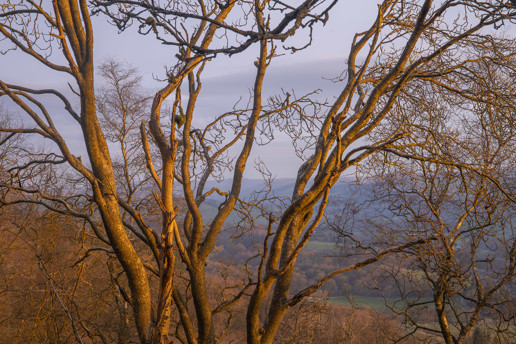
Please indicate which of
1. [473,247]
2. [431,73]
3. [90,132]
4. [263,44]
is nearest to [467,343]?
[473,247]

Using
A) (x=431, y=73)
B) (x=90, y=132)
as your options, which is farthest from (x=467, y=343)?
(x=90, y=132)

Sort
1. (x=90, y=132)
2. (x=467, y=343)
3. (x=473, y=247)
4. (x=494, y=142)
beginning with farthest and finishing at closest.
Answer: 1. (x=467, y=343)
2. (x=494, y=142)
3. (x=473, y=247)
4. (x=90, y=132)

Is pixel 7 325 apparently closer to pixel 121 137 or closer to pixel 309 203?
pixel 121 137

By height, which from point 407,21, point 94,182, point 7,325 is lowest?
point 7,325

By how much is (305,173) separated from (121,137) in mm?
7832

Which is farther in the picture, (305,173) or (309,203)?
(305,173)

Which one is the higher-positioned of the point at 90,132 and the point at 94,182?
the point at 90,132

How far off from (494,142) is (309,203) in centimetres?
687

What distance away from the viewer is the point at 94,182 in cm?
358

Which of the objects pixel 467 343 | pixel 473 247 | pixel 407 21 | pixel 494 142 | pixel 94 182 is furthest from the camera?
pixel 467 343

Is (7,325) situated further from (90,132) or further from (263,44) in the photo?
(263,44)

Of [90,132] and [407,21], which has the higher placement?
[407,21]

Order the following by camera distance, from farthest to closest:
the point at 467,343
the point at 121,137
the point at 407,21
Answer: the point at 467,343 < the point at 121,137 < the point at 407,21

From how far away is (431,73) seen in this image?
4.69 meters
